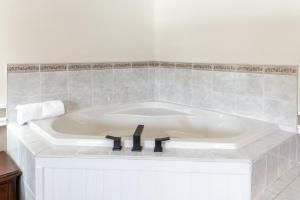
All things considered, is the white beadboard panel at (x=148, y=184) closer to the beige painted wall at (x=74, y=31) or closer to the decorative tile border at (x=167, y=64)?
the beige painted wall at (x=74, y=31)

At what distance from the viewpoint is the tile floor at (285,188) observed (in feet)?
5.42

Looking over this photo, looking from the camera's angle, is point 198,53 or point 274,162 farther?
point 198,53

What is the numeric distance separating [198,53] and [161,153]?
1.39 m

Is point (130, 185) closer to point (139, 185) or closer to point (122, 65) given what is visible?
point (139, 185)

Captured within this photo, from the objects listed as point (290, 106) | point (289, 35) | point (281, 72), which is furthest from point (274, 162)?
point (289, 35)

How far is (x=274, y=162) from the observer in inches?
72.0

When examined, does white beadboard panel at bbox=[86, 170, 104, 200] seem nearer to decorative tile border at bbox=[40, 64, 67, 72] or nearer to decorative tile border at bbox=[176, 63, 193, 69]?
decorative tile border at bbox=[40, 64, 67, 72]

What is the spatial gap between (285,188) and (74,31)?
2010 millimetres

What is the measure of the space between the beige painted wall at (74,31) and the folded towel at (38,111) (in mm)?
189

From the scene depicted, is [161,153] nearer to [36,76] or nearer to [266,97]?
[266,97]

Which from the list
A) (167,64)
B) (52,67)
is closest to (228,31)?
(167,64)

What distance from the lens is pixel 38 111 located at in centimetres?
231

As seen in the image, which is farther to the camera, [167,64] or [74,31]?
[167,64]

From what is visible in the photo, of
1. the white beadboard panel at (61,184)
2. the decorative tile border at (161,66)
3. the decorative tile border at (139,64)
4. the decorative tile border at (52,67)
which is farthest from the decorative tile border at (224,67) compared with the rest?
the white beadboard panel at (61,184)
